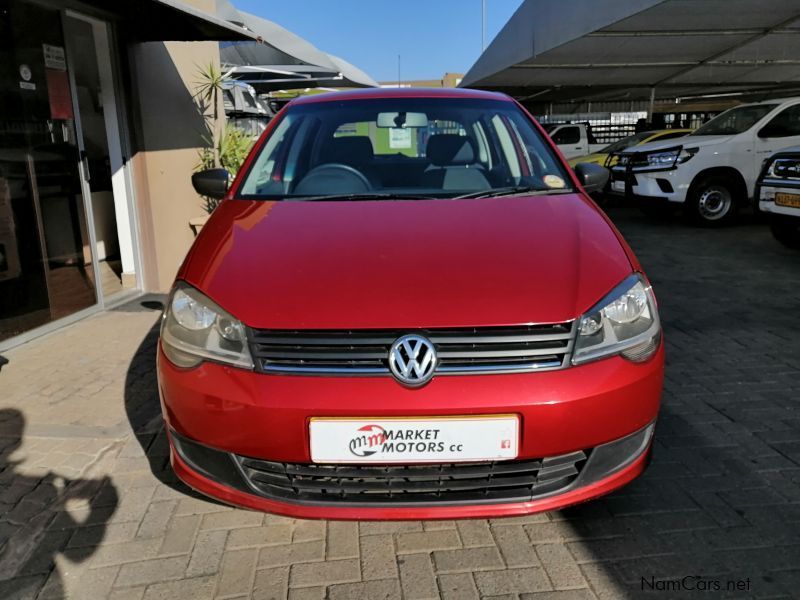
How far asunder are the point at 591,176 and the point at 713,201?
7.40 m

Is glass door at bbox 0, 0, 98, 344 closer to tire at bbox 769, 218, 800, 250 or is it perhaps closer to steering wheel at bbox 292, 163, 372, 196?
steering wheel at bbox 292, 163, 372, 196

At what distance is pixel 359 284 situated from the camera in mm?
2076

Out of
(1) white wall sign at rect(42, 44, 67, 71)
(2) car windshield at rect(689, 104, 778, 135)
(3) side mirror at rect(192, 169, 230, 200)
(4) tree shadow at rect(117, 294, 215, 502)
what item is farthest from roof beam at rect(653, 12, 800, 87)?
(4) tree shadow at rect(117, 294, 215, 502)

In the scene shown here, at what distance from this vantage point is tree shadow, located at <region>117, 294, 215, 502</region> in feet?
9.05

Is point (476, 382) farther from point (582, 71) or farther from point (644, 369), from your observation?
point (582, 71)

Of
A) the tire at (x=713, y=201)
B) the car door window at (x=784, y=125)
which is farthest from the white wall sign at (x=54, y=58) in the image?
the car door window at (x=784, y=125)

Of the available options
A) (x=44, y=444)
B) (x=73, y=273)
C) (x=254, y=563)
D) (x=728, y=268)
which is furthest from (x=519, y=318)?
(x=728, y=268)

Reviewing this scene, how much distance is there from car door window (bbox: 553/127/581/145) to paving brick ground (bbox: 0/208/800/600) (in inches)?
554

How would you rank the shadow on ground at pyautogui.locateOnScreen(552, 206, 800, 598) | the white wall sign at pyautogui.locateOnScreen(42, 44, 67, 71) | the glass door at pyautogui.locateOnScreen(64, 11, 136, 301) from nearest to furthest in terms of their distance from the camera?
the shadow on ground at pyautogui.locateOnScreen(552, 206, 800, 598) < the white wall sign at pyautogui.locateOnScreen(42, 44, 67, 71) < the glass door at pyautogui.locateOnScreen(64, 11, 136, 301)

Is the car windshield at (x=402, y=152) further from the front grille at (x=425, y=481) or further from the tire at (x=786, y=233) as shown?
the tire at (x=786, y=233)

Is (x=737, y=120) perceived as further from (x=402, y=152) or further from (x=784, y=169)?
(x=402, y=152)

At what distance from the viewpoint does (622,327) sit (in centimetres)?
207

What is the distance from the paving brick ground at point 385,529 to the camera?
6.81ft

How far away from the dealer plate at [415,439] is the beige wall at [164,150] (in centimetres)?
468
